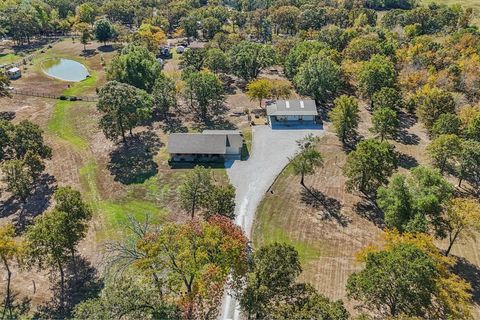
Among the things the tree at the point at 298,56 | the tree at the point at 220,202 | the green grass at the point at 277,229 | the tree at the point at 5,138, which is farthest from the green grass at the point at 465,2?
the tree at the point at 5,138

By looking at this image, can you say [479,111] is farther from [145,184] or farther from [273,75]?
[145,184]

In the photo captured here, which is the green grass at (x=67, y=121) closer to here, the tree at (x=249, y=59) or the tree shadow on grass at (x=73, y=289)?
the tree shadow on grass at (x=73, y=289)

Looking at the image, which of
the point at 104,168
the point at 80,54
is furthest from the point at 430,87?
the point at 80,54

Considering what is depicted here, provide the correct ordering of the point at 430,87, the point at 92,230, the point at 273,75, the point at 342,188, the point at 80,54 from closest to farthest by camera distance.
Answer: the point at 92,230, the point at 342,188, the point at 430,87, the point at 273,75, the point at 80,54

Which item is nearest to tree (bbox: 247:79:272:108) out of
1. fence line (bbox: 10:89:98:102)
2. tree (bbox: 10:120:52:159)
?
fence line (bbox: 10:89:98:102)

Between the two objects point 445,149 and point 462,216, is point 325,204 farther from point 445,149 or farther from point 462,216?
point 445,149

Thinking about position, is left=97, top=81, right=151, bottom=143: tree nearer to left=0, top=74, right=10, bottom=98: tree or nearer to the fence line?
the fence line

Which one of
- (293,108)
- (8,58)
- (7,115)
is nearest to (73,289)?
(293,108)
